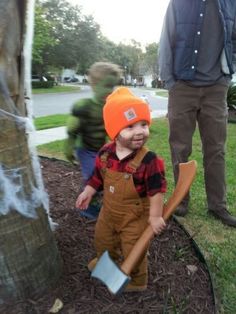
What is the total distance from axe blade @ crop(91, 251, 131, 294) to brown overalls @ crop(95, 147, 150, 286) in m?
0.19

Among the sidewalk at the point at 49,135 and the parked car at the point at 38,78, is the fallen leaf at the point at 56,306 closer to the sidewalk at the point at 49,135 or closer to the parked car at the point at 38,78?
the sidewalk at the point at 49,135

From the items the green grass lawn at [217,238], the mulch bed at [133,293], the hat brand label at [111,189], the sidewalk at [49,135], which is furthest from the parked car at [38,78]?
the hat brand label at [111,189]

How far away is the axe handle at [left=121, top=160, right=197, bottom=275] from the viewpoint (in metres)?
2.24

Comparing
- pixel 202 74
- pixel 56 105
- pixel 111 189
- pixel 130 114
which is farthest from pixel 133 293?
pixel 56 105

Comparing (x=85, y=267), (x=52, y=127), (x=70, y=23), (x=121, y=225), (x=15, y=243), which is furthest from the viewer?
(x=70, y=23)

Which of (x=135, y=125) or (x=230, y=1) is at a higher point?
(x=230, y=1)

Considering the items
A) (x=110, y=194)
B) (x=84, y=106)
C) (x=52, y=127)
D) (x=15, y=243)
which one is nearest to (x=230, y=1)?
(x=84, y=106)

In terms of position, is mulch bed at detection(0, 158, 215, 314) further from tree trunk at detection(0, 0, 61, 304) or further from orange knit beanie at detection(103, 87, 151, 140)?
orange knit beanie at detection(103, 87, 151, 140)

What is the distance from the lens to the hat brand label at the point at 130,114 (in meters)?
2.24

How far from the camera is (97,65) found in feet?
10.5

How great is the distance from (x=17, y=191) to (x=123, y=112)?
674 millimetres

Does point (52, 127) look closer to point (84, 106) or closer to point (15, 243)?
point (84, 106)

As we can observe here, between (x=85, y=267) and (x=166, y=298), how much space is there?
548 millimetres

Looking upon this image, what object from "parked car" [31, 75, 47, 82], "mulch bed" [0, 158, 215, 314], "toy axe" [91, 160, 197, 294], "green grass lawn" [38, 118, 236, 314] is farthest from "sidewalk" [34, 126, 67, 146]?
"parked car" [31, 75, 47, 82]
